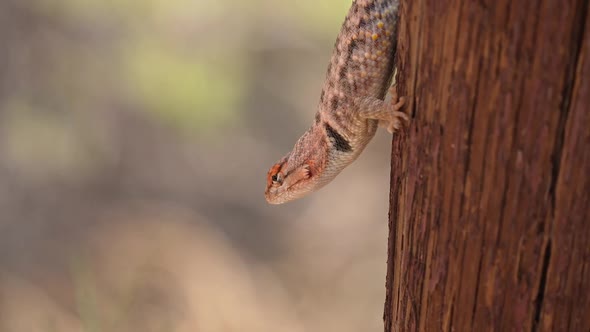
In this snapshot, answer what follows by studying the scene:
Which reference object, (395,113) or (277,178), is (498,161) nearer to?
(395,113)

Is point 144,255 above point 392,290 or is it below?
below

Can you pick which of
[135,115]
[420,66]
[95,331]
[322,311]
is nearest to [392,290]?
[420,66]

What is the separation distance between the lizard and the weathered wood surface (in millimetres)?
369

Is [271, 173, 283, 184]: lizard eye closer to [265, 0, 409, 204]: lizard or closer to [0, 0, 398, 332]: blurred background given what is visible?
[265, 0, 409, 204]: lizard

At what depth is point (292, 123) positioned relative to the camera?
22.7 feet

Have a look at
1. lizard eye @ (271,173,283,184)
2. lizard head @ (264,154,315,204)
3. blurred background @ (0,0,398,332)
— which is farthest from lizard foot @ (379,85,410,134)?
blurred background @ (0,0,398,332)

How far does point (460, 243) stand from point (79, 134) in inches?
234

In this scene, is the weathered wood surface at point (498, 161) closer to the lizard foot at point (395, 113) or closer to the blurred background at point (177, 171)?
the lizard foot at point (395, 113)

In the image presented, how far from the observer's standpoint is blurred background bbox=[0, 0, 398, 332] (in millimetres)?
6375

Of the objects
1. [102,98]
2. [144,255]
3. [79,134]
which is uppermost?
[102,98]

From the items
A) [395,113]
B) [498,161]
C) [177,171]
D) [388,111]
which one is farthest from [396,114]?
[177,171]

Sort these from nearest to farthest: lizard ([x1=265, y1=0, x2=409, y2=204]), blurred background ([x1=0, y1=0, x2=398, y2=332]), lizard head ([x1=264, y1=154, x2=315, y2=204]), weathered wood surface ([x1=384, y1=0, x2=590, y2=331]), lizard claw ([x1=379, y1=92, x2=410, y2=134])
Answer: weathered wood surface ([x1=384, y1=0, x2=590, y2=331])
lizard claw ([x1=379, y1=92, x2=410, y2=134])
lizard ([x1=265, y1=0, x2=409, y2=204])
lizard head ([x1=264, y1=154, x2=315, y2=204])
blurred background ([x1=0, y1=0, x2=398, y2=332])

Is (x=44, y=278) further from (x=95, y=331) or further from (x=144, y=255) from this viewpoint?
(x=95, y=331)

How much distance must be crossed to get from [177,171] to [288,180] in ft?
12.6
